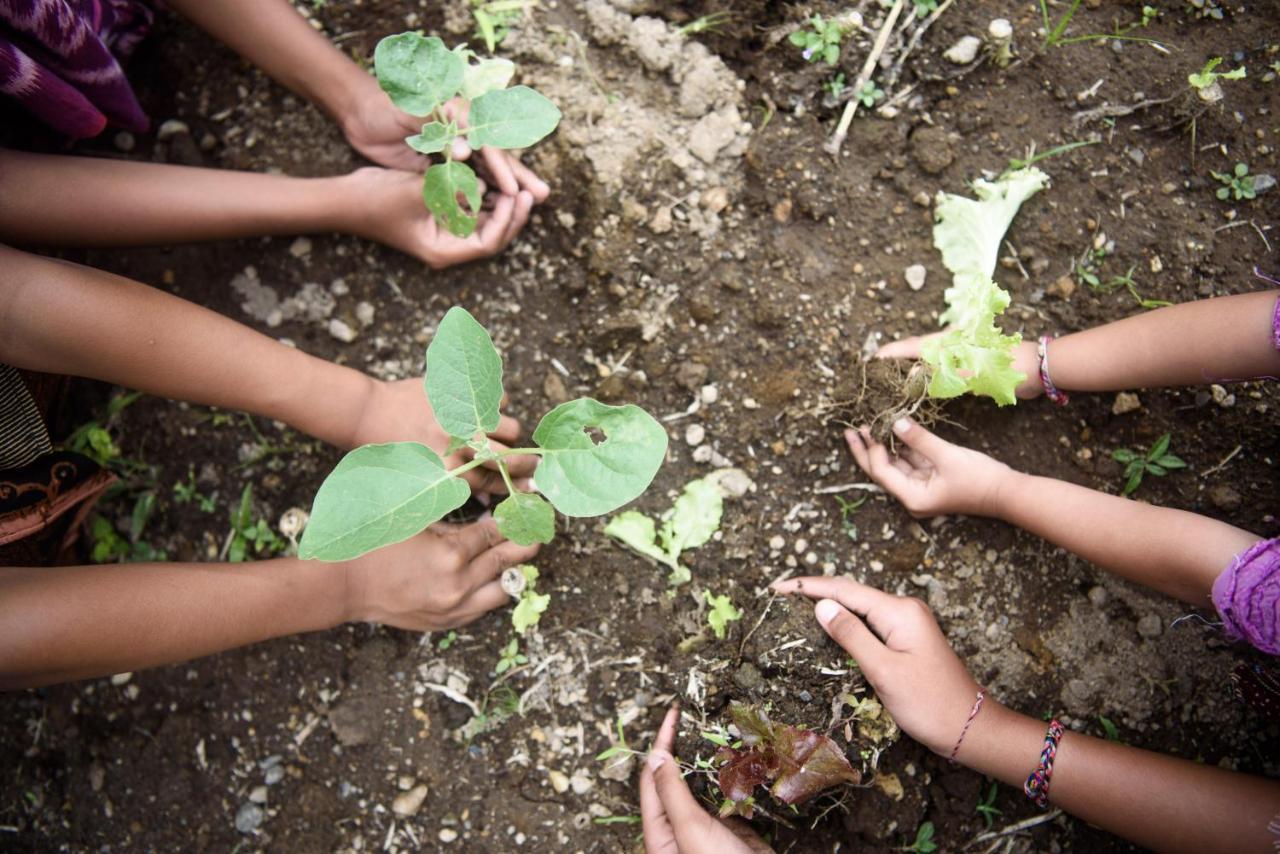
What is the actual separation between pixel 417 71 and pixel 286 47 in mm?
539

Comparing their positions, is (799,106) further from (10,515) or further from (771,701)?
(10,515)

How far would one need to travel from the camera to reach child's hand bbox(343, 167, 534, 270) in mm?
2006

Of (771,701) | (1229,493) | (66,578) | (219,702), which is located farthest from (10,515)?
(1229,493)

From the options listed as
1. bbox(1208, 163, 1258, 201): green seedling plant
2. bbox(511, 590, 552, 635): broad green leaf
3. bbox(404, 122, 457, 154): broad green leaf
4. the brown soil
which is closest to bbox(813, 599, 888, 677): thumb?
the brown soil

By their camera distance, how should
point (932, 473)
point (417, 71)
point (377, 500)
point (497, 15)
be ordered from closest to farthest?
point (377, 500), point (417, 71), point (932, 473), point (497, 15)

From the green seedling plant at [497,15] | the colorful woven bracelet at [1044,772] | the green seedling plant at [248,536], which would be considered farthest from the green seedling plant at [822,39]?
the green seedling plant at [248,536]

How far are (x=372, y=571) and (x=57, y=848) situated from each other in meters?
1.12

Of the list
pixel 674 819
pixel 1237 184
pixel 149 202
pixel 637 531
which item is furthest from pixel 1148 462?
pixel 149 202

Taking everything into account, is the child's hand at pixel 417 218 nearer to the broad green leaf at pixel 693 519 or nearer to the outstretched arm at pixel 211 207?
the outstretched arm at pixel 211 207

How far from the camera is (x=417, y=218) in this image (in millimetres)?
2029

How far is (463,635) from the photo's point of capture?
2.03 metres

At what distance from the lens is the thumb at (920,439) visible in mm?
1896

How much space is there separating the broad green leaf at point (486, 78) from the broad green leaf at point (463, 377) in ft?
2.13

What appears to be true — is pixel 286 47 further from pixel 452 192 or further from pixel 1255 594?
pixel 1255 594
